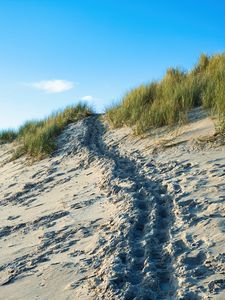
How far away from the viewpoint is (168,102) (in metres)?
7.09

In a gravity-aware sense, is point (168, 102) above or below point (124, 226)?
above

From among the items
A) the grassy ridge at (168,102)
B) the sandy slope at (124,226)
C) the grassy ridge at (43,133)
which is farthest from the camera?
the grassy ridge at (43,133)

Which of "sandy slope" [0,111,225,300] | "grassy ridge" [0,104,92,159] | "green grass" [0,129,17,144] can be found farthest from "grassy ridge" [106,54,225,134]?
"green grass" [0,129,17,144]

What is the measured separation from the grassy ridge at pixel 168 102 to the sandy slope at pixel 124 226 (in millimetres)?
456

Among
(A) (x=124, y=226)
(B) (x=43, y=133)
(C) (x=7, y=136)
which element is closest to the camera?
(A) (x=124, y=226)

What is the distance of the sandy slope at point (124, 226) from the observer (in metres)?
2.56

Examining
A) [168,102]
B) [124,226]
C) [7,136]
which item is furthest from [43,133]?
[124,226]

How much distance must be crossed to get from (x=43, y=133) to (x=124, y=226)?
214 inches

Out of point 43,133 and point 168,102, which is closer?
point 168,102

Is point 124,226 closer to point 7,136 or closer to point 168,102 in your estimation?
point 168,102

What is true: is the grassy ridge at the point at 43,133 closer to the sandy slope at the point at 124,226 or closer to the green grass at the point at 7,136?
the green grass at the point at 7,136

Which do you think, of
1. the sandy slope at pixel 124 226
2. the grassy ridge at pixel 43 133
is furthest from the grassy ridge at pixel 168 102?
the grassy ridge at pixel 43 133

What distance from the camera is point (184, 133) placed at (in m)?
5.94

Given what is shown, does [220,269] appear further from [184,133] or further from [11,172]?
[11,172]
